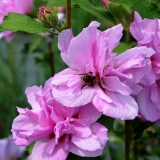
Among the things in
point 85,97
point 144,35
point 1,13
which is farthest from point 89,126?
point 1,13

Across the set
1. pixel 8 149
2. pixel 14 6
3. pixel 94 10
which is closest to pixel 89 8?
pixel 94 10

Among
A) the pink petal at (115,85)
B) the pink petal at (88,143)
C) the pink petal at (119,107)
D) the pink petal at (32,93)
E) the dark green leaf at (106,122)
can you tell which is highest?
the pink petal at (115,85)

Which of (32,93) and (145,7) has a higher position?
(145,7)

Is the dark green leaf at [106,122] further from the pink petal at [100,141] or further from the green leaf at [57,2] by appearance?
the green leaf at [57,2]

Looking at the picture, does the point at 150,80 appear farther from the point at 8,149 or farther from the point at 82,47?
the point at 8,149

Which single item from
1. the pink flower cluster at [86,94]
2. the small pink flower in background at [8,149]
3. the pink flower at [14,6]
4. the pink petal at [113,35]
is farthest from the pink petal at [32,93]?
the small pink flower in background at [8,149]

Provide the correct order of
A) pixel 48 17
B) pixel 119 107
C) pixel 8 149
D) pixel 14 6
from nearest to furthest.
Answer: pixel 119 107 < pixel 48 17 < pixel 14 6 < pixel 8 149

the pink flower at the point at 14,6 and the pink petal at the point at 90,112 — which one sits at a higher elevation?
the pink flower at the point at 14,6
